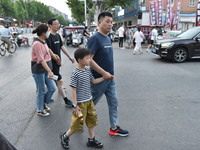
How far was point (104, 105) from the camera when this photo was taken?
14.2 feet

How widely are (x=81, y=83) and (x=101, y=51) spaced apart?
0.53 m

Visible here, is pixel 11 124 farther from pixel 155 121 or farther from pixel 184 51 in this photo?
pixel 184 51

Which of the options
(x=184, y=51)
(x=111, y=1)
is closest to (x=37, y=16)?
(x=111, y=1)

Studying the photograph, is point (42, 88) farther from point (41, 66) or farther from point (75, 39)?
point (75, 39)

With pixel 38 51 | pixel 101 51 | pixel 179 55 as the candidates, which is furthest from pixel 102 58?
pixel 179 55

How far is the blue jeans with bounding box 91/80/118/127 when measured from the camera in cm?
276

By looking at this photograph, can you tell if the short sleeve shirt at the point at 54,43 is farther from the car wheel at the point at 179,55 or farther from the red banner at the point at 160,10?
the red banner at the point at 160,10

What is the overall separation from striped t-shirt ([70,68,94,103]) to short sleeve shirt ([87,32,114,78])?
0.25 m

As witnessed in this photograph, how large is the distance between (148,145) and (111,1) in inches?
1332

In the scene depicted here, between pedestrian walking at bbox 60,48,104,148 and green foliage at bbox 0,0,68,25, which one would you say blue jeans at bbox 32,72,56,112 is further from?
green foliage at bbox 0,0,68,25

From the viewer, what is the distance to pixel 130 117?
12.2 feet

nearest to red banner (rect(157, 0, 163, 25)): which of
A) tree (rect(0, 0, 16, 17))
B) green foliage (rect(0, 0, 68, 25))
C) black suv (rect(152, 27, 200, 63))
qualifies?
black suv (rect(152, 27, 200, 63))

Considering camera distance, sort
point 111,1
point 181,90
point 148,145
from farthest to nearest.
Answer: point 111,1 → point 181,90 → point 148,145

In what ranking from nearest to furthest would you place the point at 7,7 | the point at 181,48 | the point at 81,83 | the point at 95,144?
1. the point at 81,83
2. the point at 95,144
3. the point at 181,48
4. the point at 7,7
